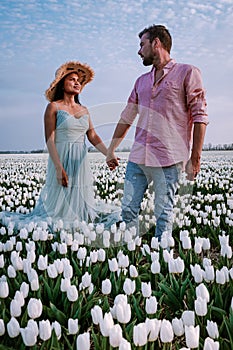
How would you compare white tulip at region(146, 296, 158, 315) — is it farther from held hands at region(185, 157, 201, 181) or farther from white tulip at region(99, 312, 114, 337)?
held hands at region(185, 157, 201, 181)

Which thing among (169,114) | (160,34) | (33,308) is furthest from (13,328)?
(160,34)

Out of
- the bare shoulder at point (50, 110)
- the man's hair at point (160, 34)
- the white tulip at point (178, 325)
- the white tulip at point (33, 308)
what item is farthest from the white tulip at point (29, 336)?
the bare shoulder at point (50, 110)

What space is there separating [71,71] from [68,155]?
1.19m

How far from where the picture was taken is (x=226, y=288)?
10.7ft

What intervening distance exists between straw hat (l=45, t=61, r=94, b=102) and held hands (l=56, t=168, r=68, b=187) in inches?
39.5

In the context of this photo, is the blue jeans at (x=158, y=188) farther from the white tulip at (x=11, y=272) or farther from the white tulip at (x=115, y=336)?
the white tulip at (x=115, y=336)

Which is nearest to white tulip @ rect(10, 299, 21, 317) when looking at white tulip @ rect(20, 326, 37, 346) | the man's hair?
white tulip @ rect(20, 326, 37, 346)

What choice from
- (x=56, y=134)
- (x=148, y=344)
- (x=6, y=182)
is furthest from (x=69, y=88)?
(x=6, y=182)

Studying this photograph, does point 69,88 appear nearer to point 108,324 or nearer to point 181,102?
point 181,102

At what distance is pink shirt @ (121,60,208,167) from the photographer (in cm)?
462

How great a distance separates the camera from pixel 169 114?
15.6 feet

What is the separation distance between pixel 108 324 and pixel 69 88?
14.3 feet

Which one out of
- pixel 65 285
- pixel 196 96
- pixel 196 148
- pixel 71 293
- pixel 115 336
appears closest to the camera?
pixel 115 336

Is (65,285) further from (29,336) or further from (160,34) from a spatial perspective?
(160,34)
